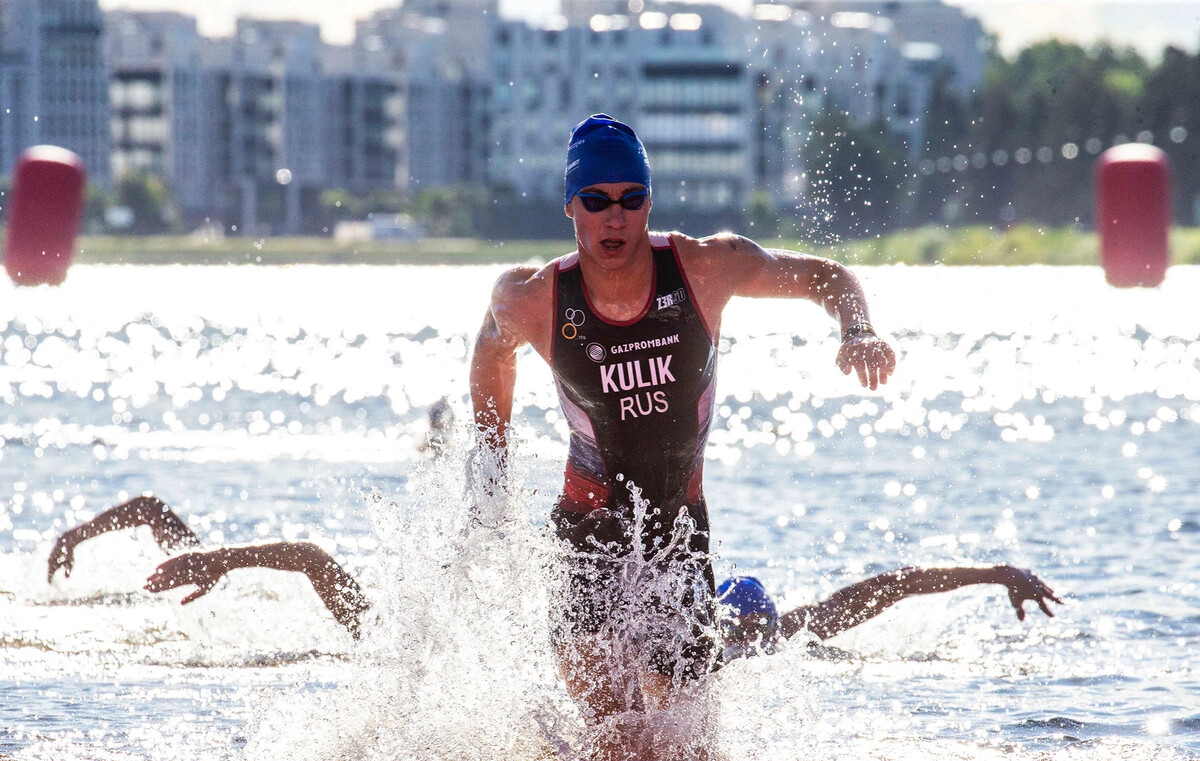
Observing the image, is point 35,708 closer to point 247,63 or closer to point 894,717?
point 894,717

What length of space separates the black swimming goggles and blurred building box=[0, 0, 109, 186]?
13828cm

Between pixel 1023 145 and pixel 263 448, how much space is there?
319 ft

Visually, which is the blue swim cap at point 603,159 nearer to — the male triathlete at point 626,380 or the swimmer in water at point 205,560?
the male triathlete at point 626,380

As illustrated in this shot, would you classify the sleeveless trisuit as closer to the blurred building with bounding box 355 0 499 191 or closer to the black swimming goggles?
the black swimming goggles

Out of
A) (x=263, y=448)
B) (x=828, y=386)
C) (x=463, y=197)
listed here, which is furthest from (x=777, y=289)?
(x=463, y=197)

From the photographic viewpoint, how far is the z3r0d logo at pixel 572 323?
5621 mm

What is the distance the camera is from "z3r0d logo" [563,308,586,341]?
5621mm

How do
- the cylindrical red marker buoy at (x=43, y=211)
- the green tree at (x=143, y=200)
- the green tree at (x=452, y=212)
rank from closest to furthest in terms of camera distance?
the cylindrical red marker buoy at (x=43, y=211)
the green tree at (x=143, y=200)
the green tree at (x=452, y=212)

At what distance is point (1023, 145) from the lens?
356ft

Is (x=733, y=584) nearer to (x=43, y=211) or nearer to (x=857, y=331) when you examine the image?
(x=857, y=331)

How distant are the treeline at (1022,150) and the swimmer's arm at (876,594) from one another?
83798 millimetres

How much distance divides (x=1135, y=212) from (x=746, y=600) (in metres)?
31.7

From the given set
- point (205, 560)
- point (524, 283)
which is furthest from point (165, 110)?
point (524, 283)

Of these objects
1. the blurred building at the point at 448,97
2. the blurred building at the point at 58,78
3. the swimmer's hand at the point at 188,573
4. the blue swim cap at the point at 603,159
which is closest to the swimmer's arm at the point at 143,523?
the swimmer's hand at the point at 188,573
